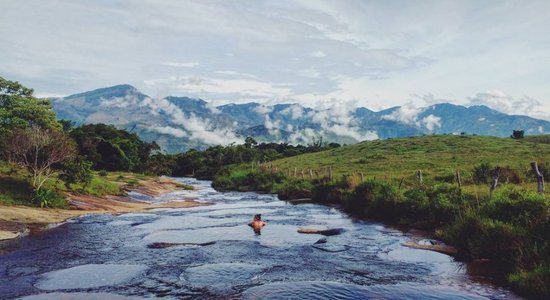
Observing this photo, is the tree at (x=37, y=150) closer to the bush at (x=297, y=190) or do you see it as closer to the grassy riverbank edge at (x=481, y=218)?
the bush at (x=297, y=190)

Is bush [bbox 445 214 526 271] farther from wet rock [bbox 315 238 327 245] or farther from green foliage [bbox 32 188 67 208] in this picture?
green foliage [bbox 32 188 67 208]

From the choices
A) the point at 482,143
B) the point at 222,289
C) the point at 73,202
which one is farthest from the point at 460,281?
the point at 482,143

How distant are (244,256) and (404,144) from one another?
8296cm

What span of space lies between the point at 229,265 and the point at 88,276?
636 cm

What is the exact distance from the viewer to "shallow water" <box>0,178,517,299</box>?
17.3 m

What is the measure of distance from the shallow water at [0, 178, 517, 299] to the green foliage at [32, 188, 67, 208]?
6.39 meters

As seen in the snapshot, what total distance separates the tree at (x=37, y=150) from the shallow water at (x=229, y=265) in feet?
30.8

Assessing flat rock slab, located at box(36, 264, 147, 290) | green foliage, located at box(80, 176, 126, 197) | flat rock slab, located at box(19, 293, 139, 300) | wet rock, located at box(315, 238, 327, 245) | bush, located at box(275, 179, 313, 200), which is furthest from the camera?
bush, located at box(275, 179, 313, 200)

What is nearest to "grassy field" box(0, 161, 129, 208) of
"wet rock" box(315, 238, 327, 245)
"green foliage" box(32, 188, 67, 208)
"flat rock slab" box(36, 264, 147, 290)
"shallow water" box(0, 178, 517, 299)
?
"green foliage" box(32, 188, 67, 208)

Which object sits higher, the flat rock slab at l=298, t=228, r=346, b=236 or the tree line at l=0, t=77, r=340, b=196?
the tree line at l=0, t=77, r=340, b=196

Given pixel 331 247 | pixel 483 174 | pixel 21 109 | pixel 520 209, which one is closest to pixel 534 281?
pixel 520 209

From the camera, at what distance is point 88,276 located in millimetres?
19641

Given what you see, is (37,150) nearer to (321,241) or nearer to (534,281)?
(321,241)

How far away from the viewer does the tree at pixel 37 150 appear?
38.9 meters
